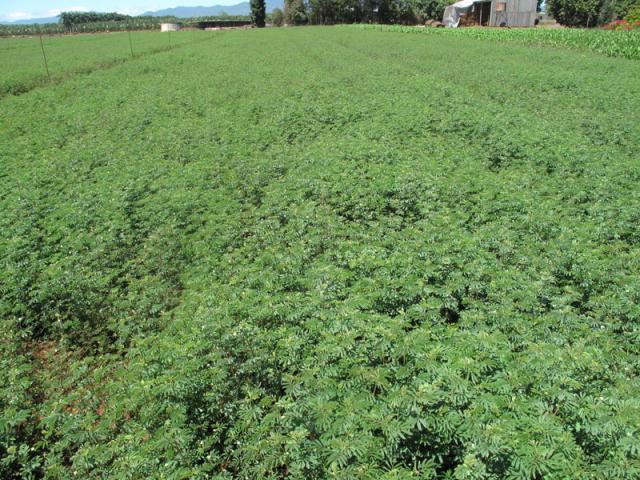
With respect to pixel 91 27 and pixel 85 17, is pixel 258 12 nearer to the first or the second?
pixel 91 27

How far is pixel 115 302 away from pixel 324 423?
4.30m

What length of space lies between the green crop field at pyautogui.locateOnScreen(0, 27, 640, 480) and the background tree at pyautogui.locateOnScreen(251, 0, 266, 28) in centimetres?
9882

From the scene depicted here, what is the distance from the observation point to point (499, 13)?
227ft

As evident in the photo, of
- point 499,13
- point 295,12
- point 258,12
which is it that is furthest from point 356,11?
point 499,13

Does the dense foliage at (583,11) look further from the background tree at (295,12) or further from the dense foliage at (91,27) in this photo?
the dense foliage at (91,27)

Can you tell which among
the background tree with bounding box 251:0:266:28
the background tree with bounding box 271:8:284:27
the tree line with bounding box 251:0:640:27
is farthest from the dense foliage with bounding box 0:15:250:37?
the tree line with bounding box 251:0:640:27

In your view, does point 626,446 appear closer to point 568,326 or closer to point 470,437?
point 470,437

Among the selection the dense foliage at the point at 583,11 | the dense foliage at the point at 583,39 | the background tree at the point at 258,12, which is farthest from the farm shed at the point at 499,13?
the background tree at the point at 258,12

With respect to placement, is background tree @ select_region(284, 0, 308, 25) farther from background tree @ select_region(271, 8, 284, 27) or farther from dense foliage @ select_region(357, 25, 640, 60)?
dense foliage @ select_region(357, 25, 640, 60)

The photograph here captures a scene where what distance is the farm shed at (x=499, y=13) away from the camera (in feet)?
222

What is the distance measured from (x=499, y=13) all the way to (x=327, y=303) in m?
78.3

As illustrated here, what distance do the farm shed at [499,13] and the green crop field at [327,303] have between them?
6559 centimetres

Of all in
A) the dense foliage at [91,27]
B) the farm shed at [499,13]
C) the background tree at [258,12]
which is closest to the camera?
the farm shed at [499,13]

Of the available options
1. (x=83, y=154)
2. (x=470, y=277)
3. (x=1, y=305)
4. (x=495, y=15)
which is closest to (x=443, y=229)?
(x=470, y=277)
